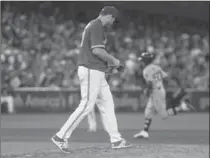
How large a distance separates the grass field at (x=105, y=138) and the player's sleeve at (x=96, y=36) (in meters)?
1.43

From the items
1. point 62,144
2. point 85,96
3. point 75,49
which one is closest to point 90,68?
point 85,96

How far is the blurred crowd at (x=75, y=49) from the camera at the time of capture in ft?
70.2

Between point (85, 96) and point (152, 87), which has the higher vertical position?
point (85, 96)

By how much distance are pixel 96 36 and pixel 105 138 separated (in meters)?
4.43

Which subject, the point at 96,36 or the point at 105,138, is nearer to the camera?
the point at 96,36

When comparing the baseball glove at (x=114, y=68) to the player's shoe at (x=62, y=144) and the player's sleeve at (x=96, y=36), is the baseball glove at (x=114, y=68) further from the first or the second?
the player's shoe at (x=62, y=144)

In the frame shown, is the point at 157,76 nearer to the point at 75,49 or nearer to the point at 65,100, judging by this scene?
the point at 65,100

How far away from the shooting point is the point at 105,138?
1236cm

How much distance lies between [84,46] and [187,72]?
14.1m

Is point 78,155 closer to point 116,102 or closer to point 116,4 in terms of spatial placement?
point 116,102

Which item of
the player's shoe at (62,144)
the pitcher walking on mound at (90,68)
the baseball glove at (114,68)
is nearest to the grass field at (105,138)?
the player's shoe at (62,144)

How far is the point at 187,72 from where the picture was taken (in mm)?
22156

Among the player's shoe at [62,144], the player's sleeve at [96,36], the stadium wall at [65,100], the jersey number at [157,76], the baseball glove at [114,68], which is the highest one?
the player's sleeve at [96,36]

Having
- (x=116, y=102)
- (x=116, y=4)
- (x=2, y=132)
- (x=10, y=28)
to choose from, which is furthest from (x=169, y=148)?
(x=116, y=4)
